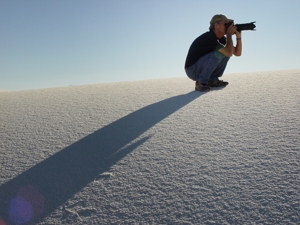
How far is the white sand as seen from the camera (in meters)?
0.71

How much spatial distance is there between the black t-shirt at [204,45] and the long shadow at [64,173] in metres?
0.94

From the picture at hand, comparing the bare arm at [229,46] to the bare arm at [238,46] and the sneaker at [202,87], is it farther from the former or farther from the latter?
the sneaker at [202,87]

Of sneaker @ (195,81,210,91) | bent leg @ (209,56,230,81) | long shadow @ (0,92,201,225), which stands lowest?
long shadow @ (0,92,201,225)

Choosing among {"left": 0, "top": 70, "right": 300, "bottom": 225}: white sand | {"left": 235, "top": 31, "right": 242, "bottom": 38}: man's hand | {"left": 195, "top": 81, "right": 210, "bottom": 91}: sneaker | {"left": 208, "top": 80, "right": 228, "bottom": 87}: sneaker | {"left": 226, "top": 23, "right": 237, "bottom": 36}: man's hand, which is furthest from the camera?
{"left": 208, "top": 80, "right": 228, "bottom": 87}: sneaker

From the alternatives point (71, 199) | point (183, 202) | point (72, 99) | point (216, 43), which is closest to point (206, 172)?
point (183, 202)

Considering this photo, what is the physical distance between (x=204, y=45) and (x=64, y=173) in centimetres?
157

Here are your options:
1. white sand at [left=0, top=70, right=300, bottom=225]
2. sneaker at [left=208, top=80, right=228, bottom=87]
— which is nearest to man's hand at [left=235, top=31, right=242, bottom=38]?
sneaker at [left=208, top=80, right=228, bottom=87]

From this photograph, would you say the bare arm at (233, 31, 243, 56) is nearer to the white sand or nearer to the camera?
the camera

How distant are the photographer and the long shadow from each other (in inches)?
35.4

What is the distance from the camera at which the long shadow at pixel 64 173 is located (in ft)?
2.57

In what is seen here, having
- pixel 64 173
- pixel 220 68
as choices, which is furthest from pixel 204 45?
pixel 64 173

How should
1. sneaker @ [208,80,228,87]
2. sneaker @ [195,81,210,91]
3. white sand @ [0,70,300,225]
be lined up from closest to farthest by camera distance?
white sand @ [0,70,300,225] < sneaker @ [195,81,210,91] < sneaker @ [208,80,228,87]

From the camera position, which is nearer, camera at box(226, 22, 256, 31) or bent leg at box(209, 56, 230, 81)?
camera at box(226, 22, 256, 31)

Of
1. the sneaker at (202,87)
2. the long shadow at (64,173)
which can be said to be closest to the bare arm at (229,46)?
the sneaker at (202,87)
